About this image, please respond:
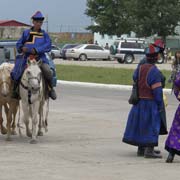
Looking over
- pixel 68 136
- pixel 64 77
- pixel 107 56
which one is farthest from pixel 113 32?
pixel 68 136

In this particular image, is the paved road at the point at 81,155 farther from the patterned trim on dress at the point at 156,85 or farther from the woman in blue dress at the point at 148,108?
the patterned trim on dress at the point at 156,85

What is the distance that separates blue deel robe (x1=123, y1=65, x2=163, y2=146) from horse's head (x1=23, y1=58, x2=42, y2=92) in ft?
7.01

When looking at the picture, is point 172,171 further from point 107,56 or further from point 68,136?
point 107,56

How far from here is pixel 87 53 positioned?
6159cm

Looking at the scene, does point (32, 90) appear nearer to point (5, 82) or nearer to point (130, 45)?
point (5, 82)

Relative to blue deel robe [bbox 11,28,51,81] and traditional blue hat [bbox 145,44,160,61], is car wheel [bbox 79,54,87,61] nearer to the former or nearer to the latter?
blue deel robe [bbox 11,28,51,81]

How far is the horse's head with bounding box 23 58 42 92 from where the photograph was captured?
39.0 ft

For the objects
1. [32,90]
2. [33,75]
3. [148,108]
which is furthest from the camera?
[32,90]

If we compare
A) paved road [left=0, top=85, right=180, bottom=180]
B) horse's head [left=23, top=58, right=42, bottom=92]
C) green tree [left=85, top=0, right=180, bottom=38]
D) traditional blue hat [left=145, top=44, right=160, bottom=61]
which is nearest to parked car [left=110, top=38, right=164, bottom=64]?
green tree [left=85, top=0, right=180, bottom=38]

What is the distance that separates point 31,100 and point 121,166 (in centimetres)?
296

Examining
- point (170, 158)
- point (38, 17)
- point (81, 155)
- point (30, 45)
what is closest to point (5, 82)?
point (30, 45)

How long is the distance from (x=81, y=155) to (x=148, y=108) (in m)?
1.36

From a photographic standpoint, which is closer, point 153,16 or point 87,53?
point 87,53

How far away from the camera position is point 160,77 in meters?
10.5
